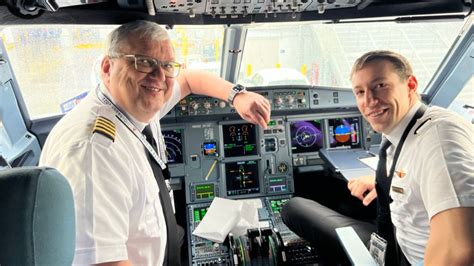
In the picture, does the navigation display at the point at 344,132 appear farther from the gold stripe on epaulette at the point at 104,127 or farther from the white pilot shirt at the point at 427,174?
the gold stripe on epaulette at the point at 104,127

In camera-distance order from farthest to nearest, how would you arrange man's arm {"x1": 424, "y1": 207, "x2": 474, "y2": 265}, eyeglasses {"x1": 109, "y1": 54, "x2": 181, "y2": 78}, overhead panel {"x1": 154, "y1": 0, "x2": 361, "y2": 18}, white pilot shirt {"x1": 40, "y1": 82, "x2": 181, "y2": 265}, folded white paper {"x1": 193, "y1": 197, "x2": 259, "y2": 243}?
folded white paper {"x1": 193, "y1": 197, "x2": 259, "y2": 243} < overhead panel {"x1": 154, "y1": 0, "x2": 361, "y2": 18} < eyeglasses {"x1": 109, "y1": 54, "x2": 181, "y2": 78} < man's arm {"x1": 424, "y1": 207, "x2": 474, "y2": 265} < white pilot shirt {"x1": 40, "y1": 82, "x2": 181, "y2": 265}

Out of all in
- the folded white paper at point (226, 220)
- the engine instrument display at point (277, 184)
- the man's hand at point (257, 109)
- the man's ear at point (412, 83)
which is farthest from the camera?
the engine instrument display at point (277, 184)

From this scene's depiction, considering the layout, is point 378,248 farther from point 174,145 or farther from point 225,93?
point 174,145

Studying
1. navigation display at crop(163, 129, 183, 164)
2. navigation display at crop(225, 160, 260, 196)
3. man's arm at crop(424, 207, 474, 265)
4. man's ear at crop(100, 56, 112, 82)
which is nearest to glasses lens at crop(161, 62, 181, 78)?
man's ear at crop(100, 56, 112, 82)

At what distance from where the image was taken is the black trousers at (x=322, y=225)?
7.12ft

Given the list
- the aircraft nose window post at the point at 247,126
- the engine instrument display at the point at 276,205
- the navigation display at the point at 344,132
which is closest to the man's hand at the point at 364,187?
the aircraft nose window post at the point at 247,126

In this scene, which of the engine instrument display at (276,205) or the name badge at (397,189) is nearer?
the name badge at (397,189)

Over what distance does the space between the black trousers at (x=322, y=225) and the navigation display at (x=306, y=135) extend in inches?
32.4

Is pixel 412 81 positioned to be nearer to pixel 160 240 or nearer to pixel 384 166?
pixel 384 166

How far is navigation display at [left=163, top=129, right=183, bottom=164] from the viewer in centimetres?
329

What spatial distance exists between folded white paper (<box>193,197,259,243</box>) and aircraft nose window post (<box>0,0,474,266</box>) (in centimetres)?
1

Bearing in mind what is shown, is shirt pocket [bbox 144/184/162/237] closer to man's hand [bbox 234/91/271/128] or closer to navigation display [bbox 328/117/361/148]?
man's hand [bbox 234/91/271/128]

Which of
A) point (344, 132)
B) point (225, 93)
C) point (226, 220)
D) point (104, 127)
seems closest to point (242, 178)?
point (226, 220)

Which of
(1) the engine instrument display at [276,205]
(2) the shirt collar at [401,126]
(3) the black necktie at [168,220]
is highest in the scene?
(2) the shirt collar at [401,126]
